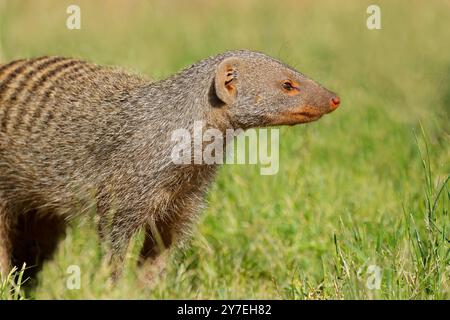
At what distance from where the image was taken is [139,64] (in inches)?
228

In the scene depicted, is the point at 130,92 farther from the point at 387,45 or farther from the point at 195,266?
the point at 387,45

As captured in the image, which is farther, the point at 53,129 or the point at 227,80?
the point at 53,129

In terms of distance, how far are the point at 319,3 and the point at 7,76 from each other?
4401mm

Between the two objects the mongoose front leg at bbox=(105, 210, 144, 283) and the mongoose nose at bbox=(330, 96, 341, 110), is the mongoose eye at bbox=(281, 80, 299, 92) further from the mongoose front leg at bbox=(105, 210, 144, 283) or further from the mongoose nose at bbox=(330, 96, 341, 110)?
the mongoose front leg at bbox=(105, 210, 144, 283)

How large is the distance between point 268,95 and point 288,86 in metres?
0.08

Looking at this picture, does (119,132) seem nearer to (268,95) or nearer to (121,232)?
(121,232)

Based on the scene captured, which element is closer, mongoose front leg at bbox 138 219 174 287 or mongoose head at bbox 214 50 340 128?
mongoose head at bbox 214 50 340 128

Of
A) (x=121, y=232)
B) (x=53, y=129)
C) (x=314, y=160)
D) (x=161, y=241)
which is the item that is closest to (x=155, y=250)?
(x=161, y=241)

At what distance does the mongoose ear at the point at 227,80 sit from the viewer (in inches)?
135

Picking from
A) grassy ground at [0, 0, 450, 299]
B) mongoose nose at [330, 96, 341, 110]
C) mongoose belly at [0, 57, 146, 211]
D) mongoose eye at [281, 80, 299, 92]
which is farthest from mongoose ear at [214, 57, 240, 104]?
grassy ground at [0, 0, 450, 299]

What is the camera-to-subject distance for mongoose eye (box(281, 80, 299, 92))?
3.47 metres

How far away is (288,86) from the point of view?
3.48 m

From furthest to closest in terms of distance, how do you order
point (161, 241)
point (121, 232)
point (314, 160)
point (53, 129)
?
point (314, 160), point (53, 129), point (161, 241), point (121, 232)
